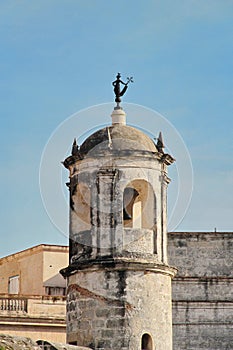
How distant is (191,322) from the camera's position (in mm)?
30297

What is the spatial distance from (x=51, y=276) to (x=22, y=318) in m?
4.82

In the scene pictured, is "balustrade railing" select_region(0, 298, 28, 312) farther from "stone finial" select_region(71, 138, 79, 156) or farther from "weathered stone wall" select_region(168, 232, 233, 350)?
"stone finial" select_region(71, 138, 79, 156)

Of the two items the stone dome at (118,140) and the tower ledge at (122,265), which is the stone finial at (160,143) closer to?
the stone dome at (118,140)

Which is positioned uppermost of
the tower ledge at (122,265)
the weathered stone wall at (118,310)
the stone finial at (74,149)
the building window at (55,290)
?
the stone finial at (74,149)

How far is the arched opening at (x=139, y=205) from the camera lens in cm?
2006

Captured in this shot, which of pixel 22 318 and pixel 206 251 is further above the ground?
pixel 206 251

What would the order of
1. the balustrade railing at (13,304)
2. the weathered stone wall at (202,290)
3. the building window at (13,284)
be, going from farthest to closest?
the building window at (13,284), the balustrade railing at (13,304), the weathered stone wall at (202,290)

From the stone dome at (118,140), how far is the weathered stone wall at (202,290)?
11.1 m

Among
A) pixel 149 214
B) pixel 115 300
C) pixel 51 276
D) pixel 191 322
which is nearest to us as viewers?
pixel 115 300

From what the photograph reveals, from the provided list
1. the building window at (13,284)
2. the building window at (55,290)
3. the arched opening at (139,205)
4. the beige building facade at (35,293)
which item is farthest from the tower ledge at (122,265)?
the building window at (13,284)

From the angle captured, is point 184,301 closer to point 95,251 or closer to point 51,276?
point 51,276

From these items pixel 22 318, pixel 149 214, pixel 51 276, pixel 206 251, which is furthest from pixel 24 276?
pixel 149 214

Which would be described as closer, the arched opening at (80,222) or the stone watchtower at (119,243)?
the stone watchtower at (119,243)

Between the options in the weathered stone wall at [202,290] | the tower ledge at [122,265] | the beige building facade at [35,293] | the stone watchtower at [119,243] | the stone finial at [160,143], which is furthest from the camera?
the beige building facade at [35,293]
